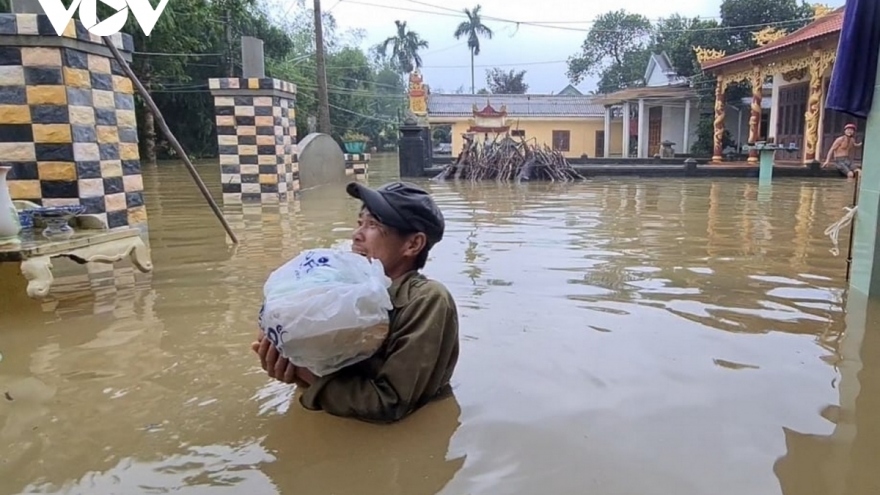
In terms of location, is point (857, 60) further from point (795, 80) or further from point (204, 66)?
point (204, 66)

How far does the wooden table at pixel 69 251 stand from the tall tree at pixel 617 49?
38.9 metres

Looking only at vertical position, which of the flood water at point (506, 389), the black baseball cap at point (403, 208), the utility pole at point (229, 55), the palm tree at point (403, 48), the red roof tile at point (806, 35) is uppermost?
the palm tree at point (403, 48)

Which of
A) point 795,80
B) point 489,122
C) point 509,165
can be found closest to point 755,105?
point 795,80

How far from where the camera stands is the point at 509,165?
17.6m

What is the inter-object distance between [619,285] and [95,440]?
342 centimetres

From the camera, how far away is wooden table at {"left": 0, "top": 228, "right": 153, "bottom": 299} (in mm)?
3723

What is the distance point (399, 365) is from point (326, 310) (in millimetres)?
345

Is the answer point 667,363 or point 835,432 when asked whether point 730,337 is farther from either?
point 835,432

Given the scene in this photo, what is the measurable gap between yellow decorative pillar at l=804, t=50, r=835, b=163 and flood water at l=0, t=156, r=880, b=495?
565 inches

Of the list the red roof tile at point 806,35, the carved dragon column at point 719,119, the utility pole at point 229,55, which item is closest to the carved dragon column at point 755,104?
the red roof tile at point 806,35

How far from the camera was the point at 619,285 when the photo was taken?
186 inches

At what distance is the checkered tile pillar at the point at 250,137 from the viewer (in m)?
10.7

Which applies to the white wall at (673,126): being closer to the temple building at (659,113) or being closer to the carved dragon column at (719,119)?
the temple building at (659,113)

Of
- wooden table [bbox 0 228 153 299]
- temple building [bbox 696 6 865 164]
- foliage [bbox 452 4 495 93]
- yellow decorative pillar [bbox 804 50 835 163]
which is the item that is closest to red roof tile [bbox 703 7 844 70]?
temple building [bbox 696 6 865 164]
